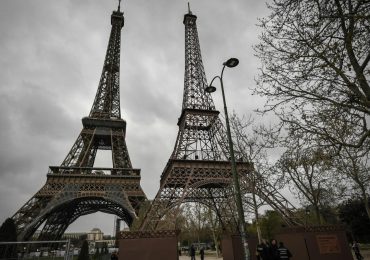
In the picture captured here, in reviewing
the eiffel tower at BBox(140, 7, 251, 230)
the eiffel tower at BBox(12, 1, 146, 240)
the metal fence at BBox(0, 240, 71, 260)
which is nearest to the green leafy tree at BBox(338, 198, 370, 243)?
the eiffel tower at BBox(140, 7, 251, 230)

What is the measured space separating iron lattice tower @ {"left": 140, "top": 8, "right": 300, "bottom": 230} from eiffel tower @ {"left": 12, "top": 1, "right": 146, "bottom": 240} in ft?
22.2

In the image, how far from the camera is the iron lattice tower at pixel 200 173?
20016 millimetres

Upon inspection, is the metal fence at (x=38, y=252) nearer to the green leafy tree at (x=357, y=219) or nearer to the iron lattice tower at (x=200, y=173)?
the iron lattice tower at (x=200, y=173)

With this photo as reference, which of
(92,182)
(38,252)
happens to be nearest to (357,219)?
(92,182)

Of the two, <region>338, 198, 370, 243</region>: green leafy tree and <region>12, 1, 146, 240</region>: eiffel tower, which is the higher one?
<region>12, 1, 146, 240</region>: eiffel tower

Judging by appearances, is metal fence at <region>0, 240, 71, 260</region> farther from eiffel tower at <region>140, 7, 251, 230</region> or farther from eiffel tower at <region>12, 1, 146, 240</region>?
eiffel tower at <region>12, 1, 146, 240</region>

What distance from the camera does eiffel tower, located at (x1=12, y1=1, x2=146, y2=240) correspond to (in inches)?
1088

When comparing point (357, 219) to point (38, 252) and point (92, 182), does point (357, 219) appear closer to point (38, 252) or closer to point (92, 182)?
point (92, 182)

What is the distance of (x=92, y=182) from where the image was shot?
3195 centimetres

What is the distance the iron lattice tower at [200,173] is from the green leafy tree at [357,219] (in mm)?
18802

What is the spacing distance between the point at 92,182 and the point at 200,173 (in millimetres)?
16152

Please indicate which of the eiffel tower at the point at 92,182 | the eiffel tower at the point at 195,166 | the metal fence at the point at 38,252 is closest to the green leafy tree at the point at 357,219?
the eiffel tower at the point at 195,166

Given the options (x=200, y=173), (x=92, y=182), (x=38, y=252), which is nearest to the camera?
(x=38, y=252)

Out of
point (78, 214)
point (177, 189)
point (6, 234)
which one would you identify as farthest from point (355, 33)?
point (78, 214)
